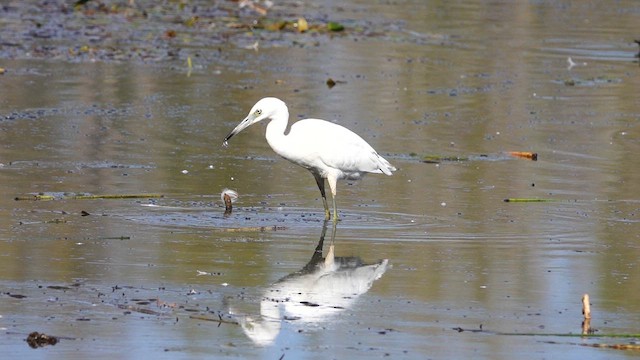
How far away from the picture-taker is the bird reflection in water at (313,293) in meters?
7.74

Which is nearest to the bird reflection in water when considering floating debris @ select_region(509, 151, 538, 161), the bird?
the bird

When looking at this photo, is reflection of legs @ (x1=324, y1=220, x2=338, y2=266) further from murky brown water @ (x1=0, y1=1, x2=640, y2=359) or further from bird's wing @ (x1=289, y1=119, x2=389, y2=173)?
bird's wing @ (x1=289, y1=119, x2=389, y2=173)

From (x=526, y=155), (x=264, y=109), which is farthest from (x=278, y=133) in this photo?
(x=526, y=155)

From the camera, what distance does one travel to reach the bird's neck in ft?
36.3

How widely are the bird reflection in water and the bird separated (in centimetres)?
128

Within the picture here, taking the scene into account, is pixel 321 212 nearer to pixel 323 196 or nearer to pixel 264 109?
pixel 323 196

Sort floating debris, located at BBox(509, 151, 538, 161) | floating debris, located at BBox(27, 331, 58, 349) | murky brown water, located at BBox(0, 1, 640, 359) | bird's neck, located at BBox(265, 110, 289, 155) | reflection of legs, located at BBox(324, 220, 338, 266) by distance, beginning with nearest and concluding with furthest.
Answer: floating debris, located at BBox(27, 331, 58, 349) < murky brown water, located at BBox(0, 1, 640, 359) < reflection of legs, located at BBox(324, 220, 338, 266) < bird's neck, located at BBox(265, 110, 289, 155) < floating debris, located at BBox(509, 151, 538, 161)

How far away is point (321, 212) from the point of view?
11.4 meters

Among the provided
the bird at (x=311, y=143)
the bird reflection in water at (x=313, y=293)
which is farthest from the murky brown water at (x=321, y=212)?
the bird at (x=311, y=143)

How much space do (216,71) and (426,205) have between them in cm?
828

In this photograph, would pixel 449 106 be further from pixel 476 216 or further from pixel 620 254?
pixel 620 254

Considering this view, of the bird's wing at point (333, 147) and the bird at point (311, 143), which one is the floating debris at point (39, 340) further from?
the bird's wing at point (333, 147)

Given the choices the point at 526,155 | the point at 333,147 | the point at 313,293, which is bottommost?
the point at 313,293

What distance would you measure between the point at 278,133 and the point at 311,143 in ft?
0.88
